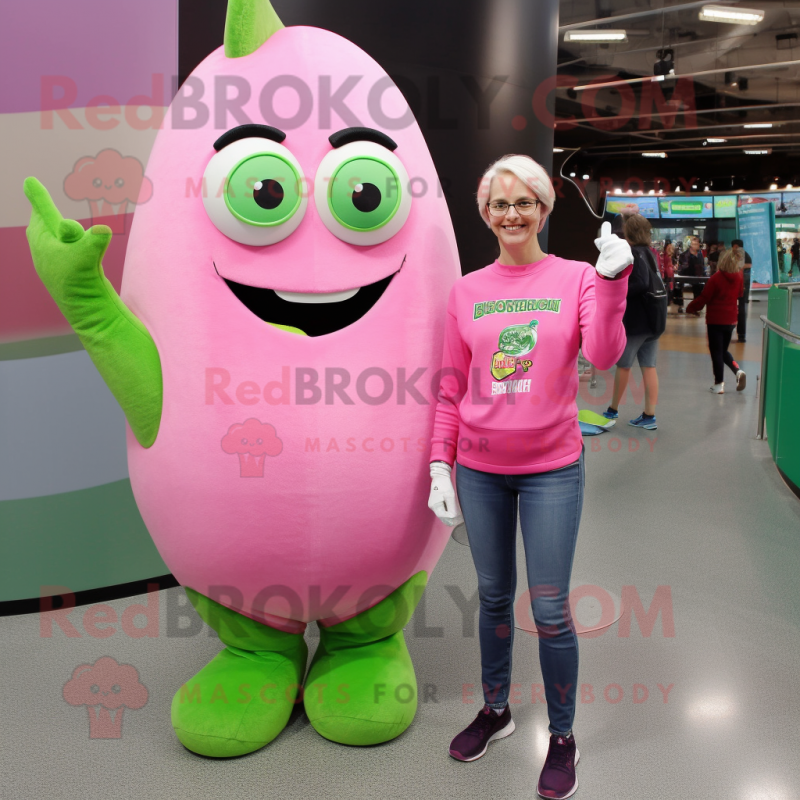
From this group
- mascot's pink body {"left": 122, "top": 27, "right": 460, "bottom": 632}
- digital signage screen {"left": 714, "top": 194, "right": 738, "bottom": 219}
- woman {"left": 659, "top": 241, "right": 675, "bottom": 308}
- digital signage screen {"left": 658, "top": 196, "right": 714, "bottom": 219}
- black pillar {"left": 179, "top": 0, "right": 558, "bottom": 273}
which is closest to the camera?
mascot's pink body {"left": 122, "top": 27, "right": 460, "bottom": 632}

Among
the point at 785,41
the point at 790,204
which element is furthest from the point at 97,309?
the point at 790,204

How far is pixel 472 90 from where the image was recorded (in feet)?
10.9

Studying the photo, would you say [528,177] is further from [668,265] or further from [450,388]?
[668,265]

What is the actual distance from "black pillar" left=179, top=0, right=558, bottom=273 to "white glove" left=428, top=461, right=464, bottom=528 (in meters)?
1.85

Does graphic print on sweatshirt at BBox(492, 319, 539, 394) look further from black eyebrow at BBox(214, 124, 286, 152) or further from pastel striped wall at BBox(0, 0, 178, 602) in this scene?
pastel striped wall at BBox(0, 0, 178, 602)

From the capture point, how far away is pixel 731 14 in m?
8.30

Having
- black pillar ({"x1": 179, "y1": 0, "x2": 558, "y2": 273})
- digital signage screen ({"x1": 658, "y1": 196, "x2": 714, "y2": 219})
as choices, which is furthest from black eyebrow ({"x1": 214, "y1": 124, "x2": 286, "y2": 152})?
digital signage screen ({"x1": 658, "y1": 196, "x2": 714, "y2": 219})

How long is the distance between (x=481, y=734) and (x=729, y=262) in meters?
5.79

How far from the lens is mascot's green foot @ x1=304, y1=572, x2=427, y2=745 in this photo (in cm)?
204

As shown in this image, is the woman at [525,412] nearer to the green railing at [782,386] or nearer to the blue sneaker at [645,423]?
the green railing at [782,386]

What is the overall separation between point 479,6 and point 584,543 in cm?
237

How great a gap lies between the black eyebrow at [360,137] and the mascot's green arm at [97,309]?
1.83ft

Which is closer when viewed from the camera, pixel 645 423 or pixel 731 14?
pixel 645 423

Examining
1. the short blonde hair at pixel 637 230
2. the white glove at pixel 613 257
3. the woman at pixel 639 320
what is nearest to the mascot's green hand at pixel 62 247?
the white glove at pixel 613 257
